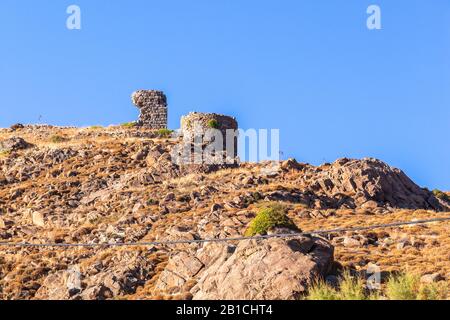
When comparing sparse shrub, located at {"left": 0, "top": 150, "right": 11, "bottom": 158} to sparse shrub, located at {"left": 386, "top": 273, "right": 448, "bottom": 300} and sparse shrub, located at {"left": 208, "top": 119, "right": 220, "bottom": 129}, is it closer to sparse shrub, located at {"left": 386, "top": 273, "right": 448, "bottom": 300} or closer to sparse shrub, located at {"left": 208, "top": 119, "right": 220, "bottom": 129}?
sparse shrub, located at {"left": 208, "top": 119, "right": 220, "bottom": 129}

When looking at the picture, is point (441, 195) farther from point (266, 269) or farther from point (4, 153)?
point (4, 153)

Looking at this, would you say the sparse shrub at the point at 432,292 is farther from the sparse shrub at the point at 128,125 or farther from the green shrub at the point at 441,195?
the sparse shrub at the point at 128,125

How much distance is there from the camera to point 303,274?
18094 mm

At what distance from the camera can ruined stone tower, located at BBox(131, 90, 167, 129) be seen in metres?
62.5

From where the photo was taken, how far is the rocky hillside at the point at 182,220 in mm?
19938

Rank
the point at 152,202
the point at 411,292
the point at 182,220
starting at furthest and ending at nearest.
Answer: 1. the point at 152,202
2. the point at 182,220
3. the point at 411,292

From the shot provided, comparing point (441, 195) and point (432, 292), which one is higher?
point (432, 292)

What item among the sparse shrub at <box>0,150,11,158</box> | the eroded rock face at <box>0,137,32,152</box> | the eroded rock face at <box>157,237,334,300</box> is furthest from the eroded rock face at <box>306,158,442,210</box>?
the eroded rock face at <box>0,137,32,152</box>

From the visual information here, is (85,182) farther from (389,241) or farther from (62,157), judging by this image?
(389,241)

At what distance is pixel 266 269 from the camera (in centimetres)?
1853

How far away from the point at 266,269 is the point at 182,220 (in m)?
14.8

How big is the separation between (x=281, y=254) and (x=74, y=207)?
76.1 ft

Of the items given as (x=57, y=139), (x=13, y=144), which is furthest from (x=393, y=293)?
(x=57, y=139)

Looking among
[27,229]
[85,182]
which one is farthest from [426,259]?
[85,182]
